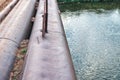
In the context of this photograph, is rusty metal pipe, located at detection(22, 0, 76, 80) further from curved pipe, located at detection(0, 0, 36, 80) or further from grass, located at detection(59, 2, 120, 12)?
grass, located at detection(59, 2, 120, 12)

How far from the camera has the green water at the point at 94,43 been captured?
12.6 metres

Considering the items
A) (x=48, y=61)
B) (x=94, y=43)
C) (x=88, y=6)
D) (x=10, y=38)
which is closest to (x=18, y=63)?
(x=10, y=38)

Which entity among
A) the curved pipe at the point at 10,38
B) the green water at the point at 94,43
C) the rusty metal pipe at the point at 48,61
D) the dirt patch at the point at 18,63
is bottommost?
the green water at the point at 94,43

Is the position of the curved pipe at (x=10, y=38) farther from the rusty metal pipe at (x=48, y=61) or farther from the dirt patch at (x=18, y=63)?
the rusty metal pipe at (x=48, y=61)

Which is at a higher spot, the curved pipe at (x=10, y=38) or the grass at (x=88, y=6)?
the curved pipe at (x=10, y=38)

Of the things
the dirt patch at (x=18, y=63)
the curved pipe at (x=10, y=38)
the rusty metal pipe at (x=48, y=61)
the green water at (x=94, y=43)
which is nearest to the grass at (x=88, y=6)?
the green water at (x=94, y=43)

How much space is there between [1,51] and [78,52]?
28.8 ft

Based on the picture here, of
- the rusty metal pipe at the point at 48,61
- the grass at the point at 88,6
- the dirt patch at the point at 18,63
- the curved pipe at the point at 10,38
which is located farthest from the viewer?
the grass at the point at 88,6

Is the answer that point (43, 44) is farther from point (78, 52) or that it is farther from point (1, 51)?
point (78, 52)

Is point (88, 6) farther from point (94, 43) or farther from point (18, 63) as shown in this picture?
point (18, 63)

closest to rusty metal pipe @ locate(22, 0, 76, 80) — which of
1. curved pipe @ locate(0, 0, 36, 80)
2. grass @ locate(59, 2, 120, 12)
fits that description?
curved pipe @ locate(0, 0, 36, 80)

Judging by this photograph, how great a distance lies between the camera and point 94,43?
1616 cm

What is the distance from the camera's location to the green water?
12.6 m

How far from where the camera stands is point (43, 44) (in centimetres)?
604
